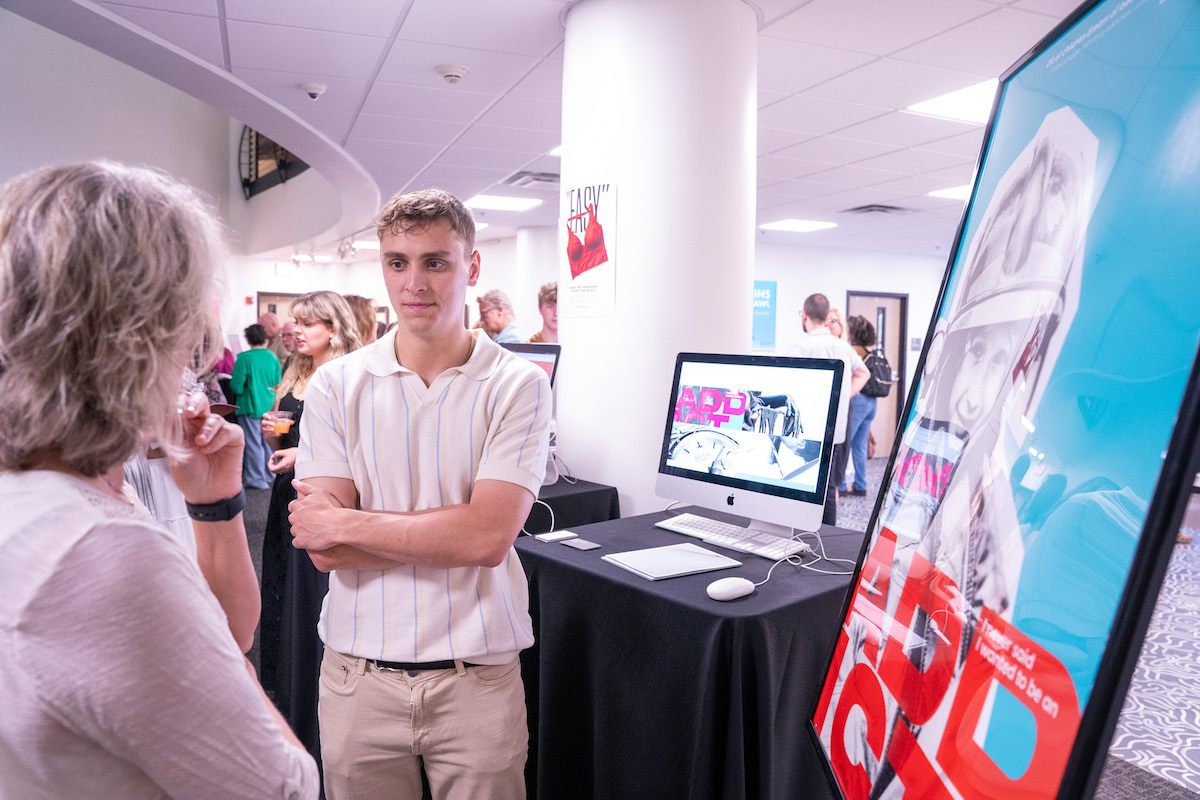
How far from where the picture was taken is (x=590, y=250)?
2.93m

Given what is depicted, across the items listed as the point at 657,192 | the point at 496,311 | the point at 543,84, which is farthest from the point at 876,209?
the point at 657,192

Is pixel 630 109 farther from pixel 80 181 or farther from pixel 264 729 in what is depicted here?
pixel 264 729

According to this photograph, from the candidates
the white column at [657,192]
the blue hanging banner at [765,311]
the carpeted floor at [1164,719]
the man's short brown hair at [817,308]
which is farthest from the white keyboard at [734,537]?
the blue hanging banner at [765,311]

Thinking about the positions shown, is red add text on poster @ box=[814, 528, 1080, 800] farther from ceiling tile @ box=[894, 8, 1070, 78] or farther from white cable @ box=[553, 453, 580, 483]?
ceiling tile @ box=[894, 8, 1070, 78]

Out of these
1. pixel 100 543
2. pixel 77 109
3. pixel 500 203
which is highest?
pixel 77 109

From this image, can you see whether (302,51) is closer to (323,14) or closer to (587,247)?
(323,14)

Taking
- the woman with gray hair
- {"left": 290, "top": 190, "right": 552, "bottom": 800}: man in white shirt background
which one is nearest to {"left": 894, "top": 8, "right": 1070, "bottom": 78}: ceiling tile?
{"left": 290, "top": 190, "right": 552, "bottom": 800}: man in white shirt background

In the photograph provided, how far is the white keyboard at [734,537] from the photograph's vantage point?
1951mm

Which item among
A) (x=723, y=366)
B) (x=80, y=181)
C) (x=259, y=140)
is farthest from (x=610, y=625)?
(x=259, y=140)

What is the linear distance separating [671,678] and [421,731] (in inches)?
20.9

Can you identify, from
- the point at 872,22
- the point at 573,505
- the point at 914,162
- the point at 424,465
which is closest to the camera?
the point at 424,465

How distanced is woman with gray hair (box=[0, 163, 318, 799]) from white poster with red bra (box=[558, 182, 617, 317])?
2.20 metres

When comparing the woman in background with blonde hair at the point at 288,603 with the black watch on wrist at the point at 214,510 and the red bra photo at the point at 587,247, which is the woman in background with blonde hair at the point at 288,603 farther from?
the black watch on wrist at the point at 214,510

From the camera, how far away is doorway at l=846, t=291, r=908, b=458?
32.8ft
